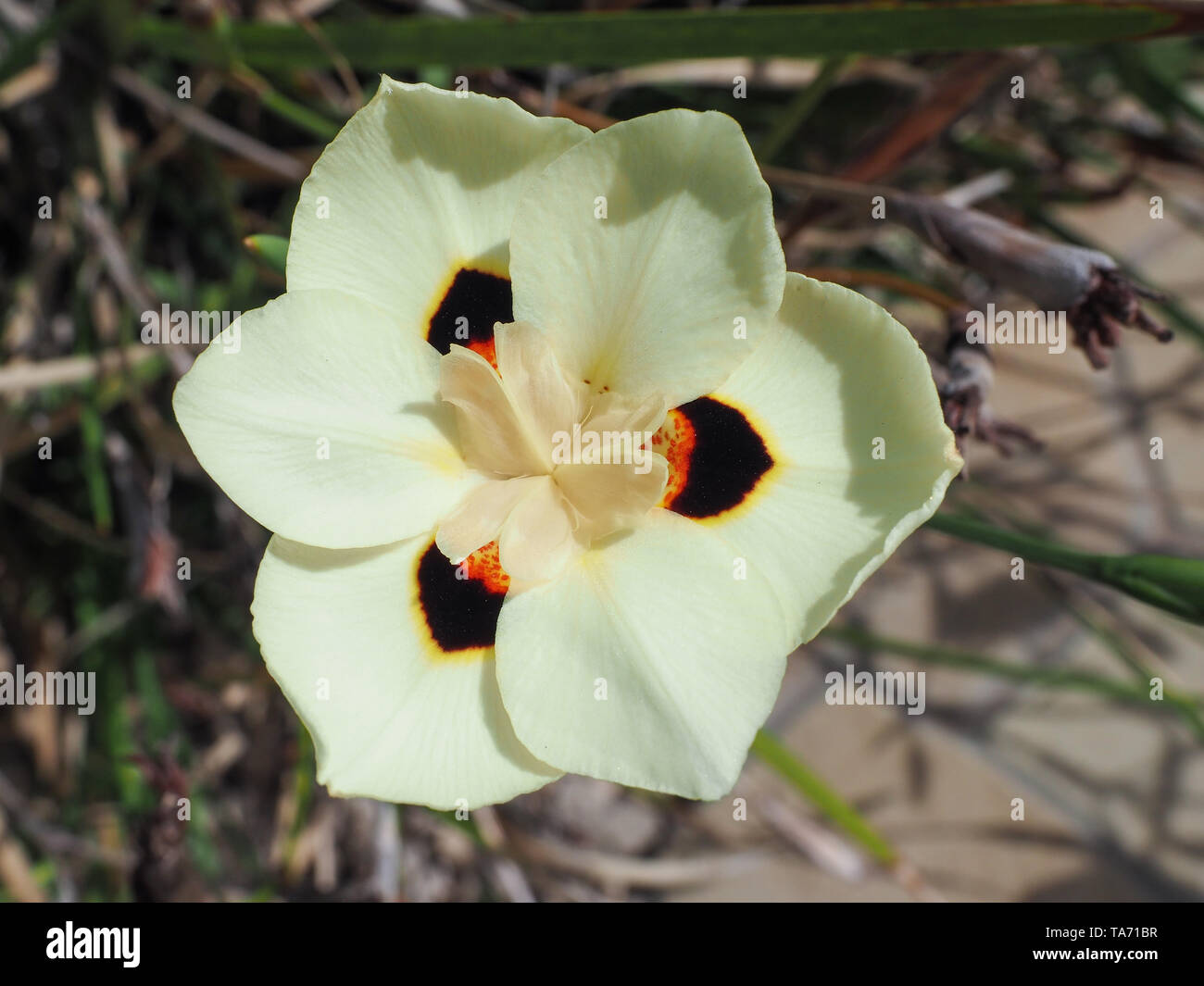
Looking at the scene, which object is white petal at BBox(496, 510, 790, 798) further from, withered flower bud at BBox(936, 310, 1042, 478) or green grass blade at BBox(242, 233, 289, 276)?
green grass blade at BBox(242, 233, 289, 276)

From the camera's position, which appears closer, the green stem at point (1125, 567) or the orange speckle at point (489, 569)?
the green stem at point (1125, 567)

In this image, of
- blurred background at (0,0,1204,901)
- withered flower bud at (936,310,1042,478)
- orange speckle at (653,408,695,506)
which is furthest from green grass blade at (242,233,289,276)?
withered flower bud at (936,310,1042,478)

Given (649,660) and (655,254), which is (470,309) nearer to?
(655,254)

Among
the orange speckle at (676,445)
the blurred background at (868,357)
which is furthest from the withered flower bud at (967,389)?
the orange speckle at (676,445)

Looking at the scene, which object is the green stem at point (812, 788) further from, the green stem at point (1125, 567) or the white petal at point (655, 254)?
the white petal at point (655, 254)

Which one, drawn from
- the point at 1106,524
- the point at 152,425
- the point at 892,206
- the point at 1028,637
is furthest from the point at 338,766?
the point at 1106,524

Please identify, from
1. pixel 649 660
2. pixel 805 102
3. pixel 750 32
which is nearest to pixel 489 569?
pixel 649 660

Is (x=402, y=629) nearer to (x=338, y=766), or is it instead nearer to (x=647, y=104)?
(x=338, y=766)
